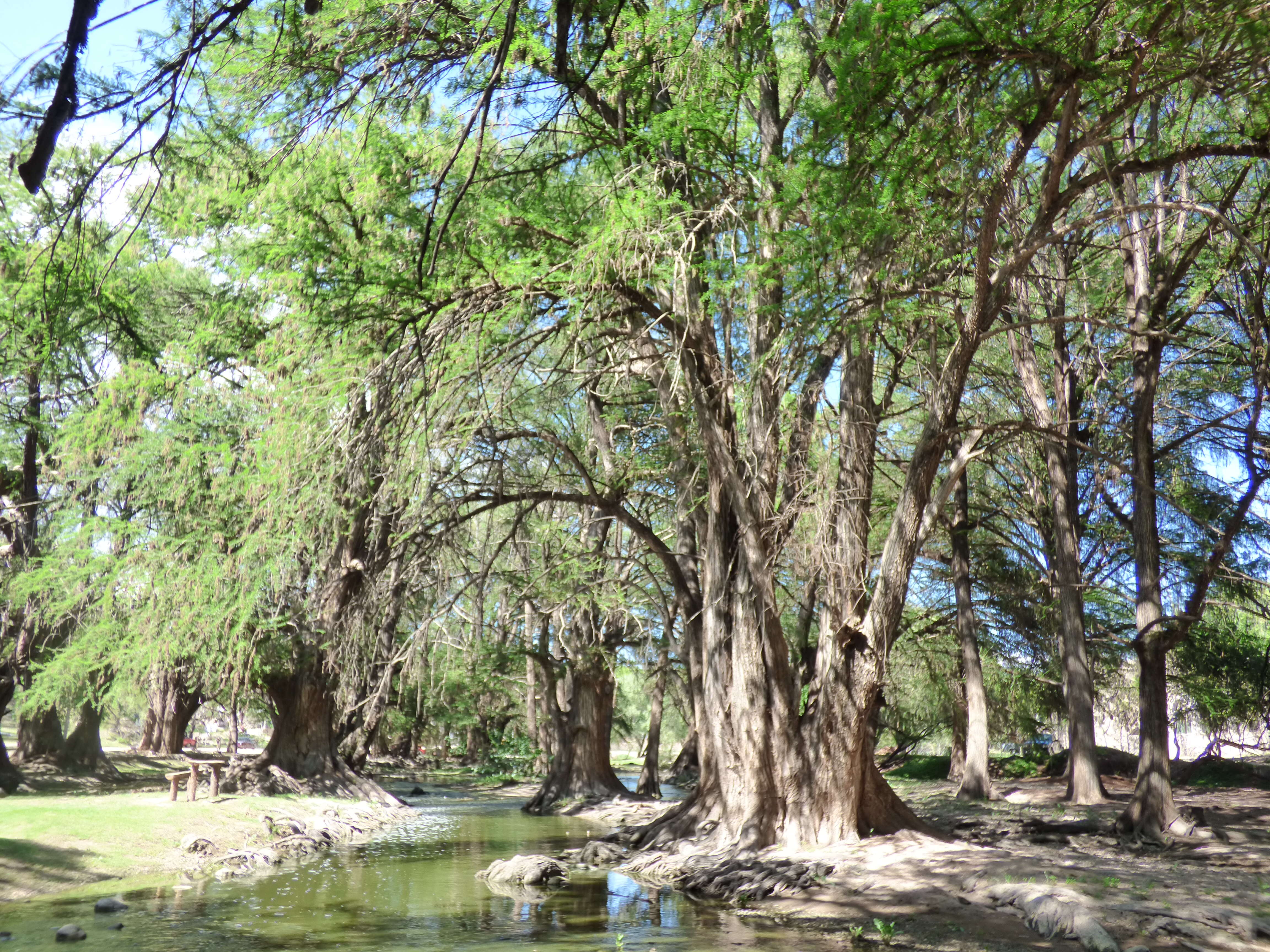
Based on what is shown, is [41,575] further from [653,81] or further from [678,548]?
[653,81]

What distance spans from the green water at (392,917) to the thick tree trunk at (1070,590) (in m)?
9.14

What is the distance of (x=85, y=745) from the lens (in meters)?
22.5

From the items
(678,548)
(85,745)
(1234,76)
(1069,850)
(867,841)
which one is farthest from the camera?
(85,745)

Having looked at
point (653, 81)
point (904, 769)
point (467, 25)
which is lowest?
point (904, 769)

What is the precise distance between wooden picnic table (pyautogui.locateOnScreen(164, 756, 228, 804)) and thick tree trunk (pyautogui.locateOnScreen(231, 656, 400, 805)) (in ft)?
10.2

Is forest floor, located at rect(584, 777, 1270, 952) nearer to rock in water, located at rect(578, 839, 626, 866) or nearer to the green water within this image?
rock in water, located at rect(578, 839, 626, 866)

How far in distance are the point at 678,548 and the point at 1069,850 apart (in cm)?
691

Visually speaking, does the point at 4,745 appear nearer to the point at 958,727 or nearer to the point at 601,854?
the point at 601,854

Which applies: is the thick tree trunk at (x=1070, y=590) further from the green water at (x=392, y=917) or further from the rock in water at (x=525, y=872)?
the rock in water at (x=525, y=872)

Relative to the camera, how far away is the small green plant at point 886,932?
7.84m

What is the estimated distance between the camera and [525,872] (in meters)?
11.5

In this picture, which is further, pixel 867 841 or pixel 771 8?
pixel 771 8

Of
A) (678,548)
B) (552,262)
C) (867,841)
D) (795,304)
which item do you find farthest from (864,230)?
(678,548)

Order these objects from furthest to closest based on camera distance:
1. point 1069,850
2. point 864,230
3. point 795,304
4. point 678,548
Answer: point 678,548, point 1069,850, point 795,304, point 864,230
